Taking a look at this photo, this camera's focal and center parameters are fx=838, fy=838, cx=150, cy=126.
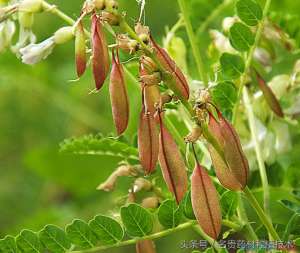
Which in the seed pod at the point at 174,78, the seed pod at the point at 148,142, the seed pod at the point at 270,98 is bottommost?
the seed pod at the point at 270,98

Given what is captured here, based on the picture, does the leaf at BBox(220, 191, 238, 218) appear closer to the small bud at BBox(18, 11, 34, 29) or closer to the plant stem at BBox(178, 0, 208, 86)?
the plant stem at BBox(178, 0, 208, 86)

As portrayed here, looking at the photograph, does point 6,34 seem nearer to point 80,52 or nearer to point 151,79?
point 80,52

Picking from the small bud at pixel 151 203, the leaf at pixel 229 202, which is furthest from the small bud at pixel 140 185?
the leaf at pixel 229 202

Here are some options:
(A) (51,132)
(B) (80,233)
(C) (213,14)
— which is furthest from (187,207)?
(A) (51,132)

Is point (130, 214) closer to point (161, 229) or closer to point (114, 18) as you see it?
point (161, 229)

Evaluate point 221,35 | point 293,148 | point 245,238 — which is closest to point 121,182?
point 293,148

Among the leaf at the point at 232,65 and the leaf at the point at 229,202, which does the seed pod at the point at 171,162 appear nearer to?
the leaf at the point at 229,202
